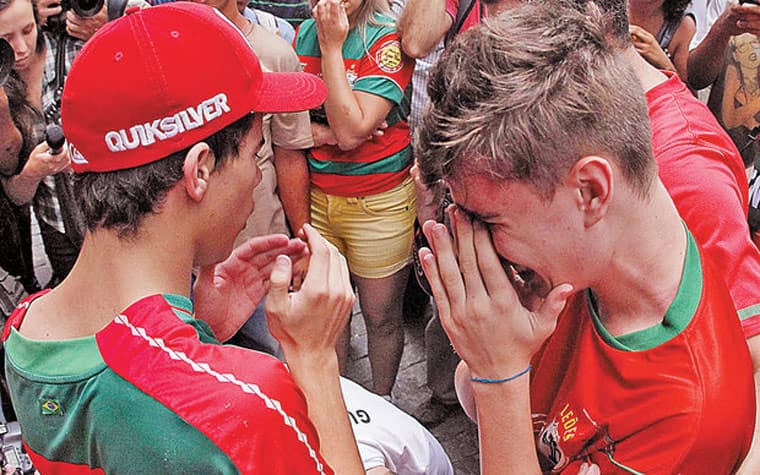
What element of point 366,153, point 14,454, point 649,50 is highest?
point 649,50

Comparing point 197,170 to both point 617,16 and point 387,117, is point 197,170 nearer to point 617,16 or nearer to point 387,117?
point 617,16

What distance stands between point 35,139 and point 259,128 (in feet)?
6.06

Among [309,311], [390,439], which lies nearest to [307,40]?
[390,439]

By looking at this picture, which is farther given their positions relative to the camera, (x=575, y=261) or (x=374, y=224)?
(x=374, y=224)

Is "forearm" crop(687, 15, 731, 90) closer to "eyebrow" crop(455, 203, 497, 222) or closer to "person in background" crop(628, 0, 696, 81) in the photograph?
"person in background" crop(628, 0, 696, 81)

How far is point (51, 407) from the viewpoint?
60.2 inches

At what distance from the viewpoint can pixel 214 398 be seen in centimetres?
140

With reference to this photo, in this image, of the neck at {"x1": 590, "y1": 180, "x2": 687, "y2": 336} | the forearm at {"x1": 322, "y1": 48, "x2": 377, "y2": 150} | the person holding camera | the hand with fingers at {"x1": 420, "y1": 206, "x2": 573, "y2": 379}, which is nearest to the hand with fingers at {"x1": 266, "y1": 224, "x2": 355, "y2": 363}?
the hand with fingers at {"x1": 420, "y1": 206, "x2": 573, "y2": 379}

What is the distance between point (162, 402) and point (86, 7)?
7.83 ft

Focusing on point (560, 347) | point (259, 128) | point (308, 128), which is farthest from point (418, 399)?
point (259, 128)

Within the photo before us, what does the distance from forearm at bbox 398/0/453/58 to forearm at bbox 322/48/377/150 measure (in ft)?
1.06

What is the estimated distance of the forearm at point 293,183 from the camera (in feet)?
11.6

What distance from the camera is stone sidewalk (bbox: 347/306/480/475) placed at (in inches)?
150

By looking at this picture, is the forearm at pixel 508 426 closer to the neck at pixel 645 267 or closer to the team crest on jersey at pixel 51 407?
the neck at pixel 645 267
